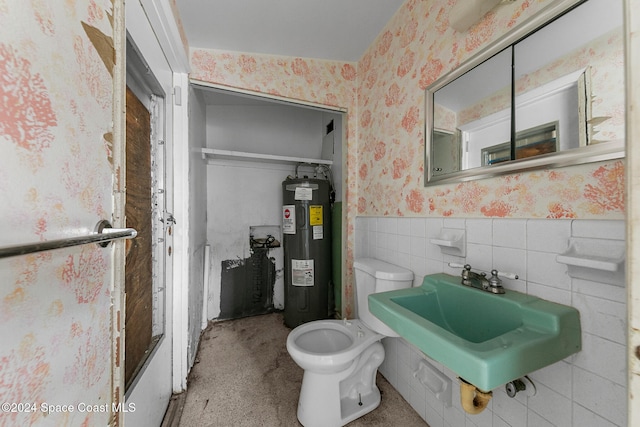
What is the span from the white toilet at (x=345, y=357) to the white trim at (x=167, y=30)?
1582 mm

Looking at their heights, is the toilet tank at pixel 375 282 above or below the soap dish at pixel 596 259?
below

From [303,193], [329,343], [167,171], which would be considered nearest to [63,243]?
[167,171]

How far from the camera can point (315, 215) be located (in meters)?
2.06

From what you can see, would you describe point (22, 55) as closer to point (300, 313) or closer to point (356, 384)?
point (356, 384)

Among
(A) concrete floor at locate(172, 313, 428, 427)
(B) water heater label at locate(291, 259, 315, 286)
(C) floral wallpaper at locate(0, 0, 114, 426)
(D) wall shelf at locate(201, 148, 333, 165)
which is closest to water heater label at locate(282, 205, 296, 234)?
(B) water heater label at locate(291, 259, 315, 286)

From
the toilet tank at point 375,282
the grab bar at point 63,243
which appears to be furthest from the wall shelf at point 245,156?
the grab bar at point 63,243

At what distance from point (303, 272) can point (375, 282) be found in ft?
2.92

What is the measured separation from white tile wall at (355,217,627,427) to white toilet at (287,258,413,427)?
0.29 m

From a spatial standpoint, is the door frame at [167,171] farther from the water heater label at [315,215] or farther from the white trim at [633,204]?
the water heater label at [315,215]

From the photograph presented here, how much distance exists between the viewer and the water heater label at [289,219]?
6.75 ft

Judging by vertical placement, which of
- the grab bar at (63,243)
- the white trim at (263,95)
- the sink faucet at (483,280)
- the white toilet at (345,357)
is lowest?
the white toilet at (345,357)

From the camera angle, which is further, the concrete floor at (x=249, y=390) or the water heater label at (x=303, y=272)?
the water heater label at (x=303, y=272)

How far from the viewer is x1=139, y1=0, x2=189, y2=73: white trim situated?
93 cm

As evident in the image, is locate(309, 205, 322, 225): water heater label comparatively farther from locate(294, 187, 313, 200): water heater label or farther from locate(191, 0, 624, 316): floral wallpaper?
locate(191, 0, 624, 316): floral wallpaper
